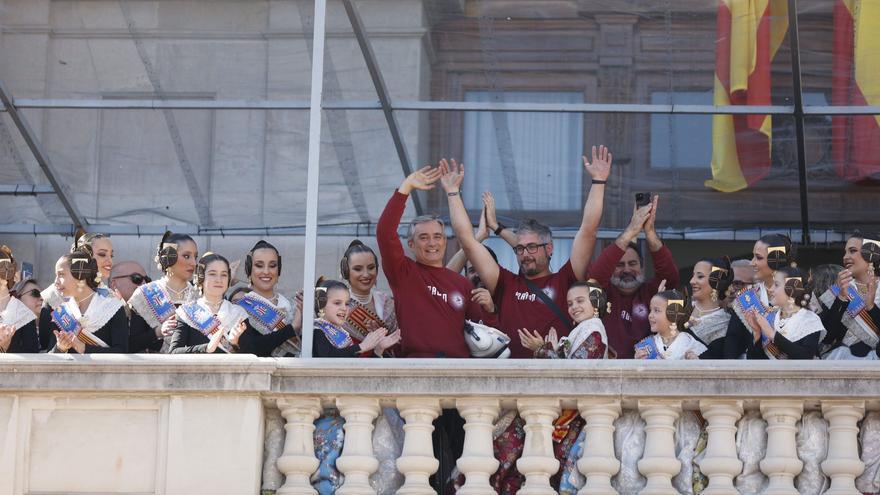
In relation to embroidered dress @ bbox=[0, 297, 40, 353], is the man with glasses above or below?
above

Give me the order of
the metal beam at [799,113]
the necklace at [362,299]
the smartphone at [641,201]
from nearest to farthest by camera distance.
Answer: the necklace at [362,299], the smartphone at [641,201], the metal beam at [799,113]

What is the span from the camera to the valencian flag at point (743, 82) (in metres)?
14.0

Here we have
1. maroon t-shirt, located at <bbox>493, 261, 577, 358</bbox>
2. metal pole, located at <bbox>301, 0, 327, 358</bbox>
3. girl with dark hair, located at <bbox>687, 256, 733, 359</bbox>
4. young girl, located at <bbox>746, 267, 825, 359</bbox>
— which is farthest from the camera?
maroon t-shirt, located at <bbox>493, 261, 577, 358</bbox>

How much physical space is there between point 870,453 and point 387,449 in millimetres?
2467

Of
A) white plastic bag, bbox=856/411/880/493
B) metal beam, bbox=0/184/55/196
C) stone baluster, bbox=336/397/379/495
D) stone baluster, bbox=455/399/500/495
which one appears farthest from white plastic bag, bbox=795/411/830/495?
metal beam, bbox=0/184/55/196

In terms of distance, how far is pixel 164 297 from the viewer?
41.3ft

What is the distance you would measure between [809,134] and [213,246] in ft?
14.3

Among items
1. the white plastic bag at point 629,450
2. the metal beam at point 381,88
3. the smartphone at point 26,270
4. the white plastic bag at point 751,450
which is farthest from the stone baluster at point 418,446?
the metal beam at point 381,88

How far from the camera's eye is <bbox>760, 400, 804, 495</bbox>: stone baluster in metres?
10.8

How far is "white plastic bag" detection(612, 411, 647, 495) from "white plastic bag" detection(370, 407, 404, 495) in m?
1.13

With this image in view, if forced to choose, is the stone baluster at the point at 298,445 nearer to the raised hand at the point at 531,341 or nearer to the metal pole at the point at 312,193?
the metal pole at the point at 312,193

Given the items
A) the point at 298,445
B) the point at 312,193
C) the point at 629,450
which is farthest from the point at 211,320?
the point at 629,450

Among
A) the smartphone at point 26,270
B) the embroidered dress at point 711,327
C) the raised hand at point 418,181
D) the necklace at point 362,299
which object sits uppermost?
the raised hand at point 418,181

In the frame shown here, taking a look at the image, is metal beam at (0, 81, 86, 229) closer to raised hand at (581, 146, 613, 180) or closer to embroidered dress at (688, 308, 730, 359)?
raised hand at (581, 146, 613, 180)
